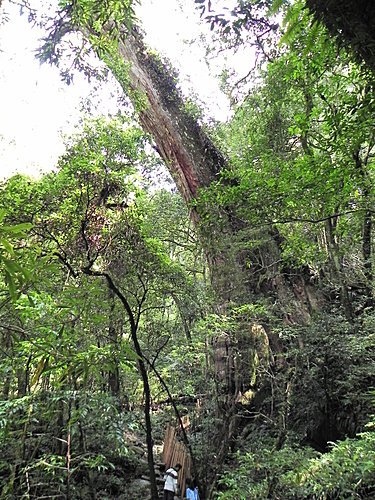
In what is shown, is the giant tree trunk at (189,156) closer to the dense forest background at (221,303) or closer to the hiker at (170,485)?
the dense forest background at (221,303)

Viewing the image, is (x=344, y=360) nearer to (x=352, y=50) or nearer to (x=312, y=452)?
(x=312, y=452)

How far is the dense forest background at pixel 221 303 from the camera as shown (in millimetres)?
3729

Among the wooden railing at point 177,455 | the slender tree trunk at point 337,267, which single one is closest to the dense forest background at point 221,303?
the slender tree trunk at point 337,267

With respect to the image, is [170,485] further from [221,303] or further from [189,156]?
[189,156]

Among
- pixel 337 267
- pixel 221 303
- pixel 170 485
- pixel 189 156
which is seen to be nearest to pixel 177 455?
pixel 170 485

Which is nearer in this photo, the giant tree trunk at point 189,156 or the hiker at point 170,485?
the hiker at point 170,485

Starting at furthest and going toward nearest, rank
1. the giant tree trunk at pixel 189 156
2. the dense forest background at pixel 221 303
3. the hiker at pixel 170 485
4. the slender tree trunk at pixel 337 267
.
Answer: the giant tree trunk at pixel 189 156 → the slender tree trunk at pixel 337 267 → the hiker at pixel 170 485 → the dense forest background at pixel 221 303

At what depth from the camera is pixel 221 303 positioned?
23.2ft

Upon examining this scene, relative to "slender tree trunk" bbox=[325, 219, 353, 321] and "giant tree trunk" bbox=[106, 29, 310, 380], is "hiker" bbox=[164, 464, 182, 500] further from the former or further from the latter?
"slender tree trunk" bbox=[325, 219, 353, 321]

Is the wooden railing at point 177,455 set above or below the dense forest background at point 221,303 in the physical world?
below

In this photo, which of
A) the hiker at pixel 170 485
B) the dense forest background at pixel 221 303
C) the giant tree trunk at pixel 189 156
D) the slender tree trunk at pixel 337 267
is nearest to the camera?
the dense forest background at pixel 221 303

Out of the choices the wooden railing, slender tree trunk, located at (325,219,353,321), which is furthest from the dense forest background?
the wooden railing

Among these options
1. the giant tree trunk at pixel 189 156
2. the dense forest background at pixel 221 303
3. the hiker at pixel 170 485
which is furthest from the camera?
the giant tree trunk at pixel 189 156

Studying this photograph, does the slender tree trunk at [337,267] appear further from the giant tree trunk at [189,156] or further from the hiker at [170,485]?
the hiker at [170,485]
